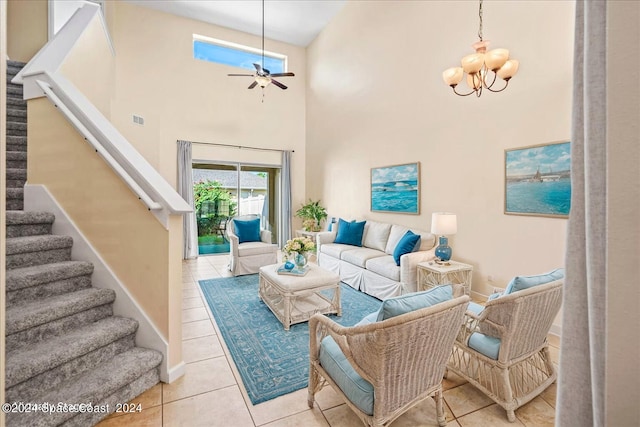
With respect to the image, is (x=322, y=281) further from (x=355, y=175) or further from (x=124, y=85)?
(x=124, y=85)

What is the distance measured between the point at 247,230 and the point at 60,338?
11.5 feet

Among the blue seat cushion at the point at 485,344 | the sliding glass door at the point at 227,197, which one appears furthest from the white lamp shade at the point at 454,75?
the sliding glass door at the point at 227,197

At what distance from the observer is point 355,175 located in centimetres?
584

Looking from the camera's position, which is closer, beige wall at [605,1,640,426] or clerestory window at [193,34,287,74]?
beige wall at [605,1,640,426]

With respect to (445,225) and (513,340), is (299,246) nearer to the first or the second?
(445,225)

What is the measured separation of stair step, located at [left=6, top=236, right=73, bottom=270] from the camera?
2.01 metres

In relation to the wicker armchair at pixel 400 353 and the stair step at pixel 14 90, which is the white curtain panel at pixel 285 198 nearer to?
the stair step at pixel 14 90

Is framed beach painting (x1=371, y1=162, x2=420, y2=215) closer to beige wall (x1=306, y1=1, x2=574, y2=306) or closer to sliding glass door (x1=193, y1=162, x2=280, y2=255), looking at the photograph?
beige wall (x1=306, y1=1, x2=574, y2=306)

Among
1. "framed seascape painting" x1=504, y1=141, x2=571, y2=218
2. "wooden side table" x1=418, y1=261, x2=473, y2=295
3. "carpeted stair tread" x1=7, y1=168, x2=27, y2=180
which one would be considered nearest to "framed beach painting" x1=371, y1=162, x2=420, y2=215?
"wooden side table" x1=418, y1=261, x2=473, y2=295

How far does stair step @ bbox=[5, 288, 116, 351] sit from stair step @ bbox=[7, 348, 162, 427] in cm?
34

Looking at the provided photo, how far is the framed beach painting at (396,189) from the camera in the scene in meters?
4.44

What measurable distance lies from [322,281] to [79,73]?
12.7 ft

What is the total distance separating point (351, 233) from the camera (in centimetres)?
509

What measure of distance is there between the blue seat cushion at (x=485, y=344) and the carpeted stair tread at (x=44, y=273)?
2.87 meters
